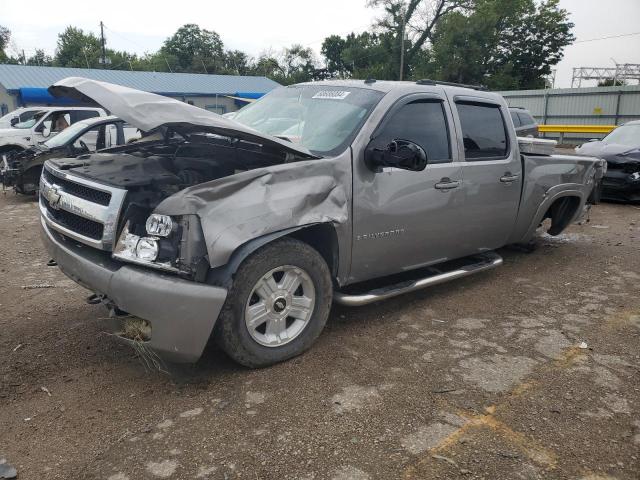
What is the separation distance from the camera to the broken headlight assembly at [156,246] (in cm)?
295

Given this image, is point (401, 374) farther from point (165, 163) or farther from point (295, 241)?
point (165, 163)

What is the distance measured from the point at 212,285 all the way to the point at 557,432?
202 centimetres

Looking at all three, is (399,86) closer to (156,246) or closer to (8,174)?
(156,246)

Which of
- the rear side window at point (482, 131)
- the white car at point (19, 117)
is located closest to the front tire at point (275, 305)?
the rear side window at point (482, 131)

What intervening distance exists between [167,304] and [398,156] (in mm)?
1789

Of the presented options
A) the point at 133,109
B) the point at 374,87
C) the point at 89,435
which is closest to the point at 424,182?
the point at 374,87

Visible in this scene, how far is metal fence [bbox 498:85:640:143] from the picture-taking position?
998 inches

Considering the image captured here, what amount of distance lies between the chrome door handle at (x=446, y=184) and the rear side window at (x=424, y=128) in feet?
0.53

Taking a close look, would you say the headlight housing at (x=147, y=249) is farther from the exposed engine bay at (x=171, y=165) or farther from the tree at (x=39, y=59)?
the tree at (x=39, y=59)

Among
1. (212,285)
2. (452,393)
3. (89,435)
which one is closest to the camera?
(89,435)

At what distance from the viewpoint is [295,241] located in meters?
3.37

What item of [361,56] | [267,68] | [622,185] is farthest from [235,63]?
[622,185]

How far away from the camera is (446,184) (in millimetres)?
4293

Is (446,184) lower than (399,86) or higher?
lower
